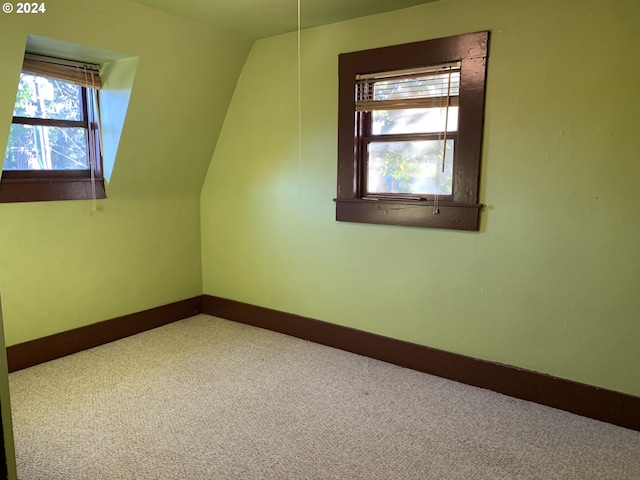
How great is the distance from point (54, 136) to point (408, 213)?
8.15 feet

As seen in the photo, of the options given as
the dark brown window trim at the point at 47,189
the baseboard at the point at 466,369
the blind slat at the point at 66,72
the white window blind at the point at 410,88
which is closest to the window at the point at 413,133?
the white window blind at the point at 410,88

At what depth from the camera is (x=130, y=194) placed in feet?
11.4

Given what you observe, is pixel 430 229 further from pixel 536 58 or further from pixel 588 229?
pixel 536 58

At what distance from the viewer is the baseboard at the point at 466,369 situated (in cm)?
238

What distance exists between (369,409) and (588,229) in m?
1.54

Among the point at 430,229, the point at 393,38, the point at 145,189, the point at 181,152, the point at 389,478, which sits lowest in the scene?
the point at 389,478

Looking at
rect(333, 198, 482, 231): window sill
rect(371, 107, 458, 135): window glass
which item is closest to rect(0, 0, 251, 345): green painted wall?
rect(371, 107, 458, 135): window glass

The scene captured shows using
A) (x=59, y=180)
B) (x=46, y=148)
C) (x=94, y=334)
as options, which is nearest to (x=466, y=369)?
(x=94, y=334)

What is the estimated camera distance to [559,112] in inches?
92.9

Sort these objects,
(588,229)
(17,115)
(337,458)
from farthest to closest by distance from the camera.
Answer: (17,115), (588,229), (337,458)

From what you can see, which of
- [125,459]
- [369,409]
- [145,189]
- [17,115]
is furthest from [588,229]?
[17,115]

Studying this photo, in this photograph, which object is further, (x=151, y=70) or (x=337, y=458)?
(x=151, y=70)

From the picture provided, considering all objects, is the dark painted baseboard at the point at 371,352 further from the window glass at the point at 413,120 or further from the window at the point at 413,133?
the window glass at the point at 413,120

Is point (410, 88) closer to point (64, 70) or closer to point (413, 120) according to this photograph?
point (413, 120)
